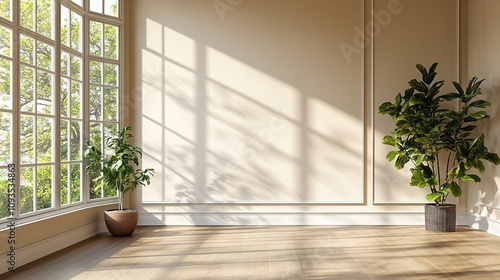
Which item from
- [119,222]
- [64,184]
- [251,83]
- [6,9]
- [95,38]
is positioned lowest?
[119,222]

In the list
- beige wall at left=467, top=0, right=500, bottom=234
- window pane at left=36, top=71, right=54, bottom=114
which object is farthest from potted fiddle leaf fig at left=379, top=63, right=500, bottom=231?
window pane at left=36, top=71, right=54, bottom=114

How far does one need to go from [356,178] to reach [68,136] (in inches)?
144

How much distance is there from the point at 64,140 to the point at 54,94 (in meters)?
0.55

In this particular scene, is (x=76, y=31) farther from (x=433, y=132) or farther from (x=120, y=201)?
(x=433, y=132)

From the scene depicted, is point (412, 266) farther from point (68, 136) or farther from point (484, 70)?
point (68, 136)

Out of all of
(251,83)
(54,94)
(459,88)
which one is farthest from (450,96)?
(54,94)

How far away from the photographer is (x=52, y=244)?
5172mm

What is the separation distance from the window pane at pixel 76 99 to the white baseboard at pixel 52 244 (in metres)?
1.29

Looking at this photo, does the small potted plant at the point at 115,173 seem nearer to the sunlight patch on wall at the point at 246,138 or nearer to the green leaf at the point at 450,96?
the sunlight patch on wall at the point at 246,138

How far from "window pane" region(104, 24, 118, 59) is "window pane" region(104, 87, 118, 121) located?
446mm

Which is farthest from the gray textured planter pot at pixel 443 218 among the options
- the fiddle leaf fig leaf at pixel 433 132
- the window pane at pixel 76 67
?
the window pane at pixel 76 67

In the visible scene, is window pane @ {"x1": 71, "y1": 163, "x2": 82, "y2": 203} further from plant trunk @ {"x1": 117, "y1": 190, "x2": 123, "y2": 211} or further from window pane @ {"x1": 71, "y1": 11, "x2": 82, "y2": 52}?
window pane @ {"x1": 71, "y1": 11, "x2": 82, "y2": 52}

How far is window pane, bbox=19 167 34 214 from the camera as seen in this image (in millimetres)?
4797

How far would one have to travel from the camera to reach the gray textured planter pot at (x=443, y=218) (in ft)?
20.9
